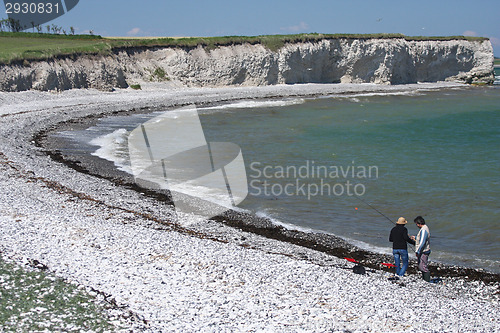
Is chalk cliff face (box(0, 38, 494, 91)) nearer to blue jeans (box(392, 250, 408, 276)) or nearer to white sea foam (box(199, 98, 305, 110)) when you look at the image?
white sea foam (box(199, 98, 305, 110))

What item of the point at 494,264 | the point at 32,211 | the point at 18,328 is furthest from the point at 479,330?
the point at 32,211

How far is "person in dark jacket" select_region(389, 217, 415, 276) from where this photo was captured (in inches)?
Answer: 393

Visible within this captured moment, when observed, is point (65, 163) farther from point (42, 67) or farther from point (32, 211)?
point (42, 67)

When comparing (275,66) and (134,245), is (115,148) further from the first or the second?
(275,66)

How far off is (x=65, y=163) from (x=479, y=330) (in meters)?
15.6

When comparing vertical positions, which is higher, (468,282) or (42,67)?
(42,67)

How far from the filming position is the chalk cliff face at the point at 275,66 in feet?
137

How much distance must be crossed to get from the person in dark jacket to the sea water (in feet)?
5.27

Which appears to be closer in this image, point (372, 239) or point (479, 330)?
point (479, 330)

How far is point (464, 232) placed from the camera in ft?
42.2

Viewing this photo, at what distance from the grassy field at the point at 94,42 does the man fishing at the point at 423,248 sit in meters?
36.2

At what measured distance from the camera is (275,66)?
5756cm

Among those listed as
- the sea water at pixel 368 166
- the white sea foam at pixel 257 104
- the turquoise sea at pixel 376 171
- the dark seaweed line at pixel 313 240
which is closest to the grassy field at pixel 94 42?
the white sea foam at pixel 257 104

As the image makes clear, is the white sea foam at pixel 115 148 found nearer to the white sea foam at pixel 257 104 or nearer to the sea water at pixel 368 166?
the sea water at pixel 368 166
